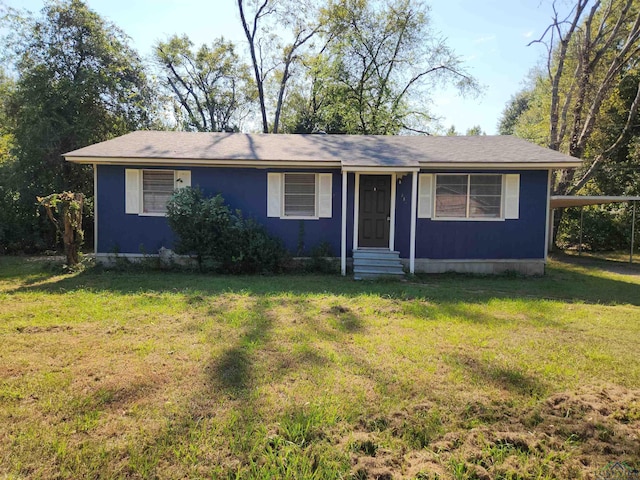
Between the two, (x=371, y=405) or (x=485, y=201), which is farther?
(x=485, y=201)

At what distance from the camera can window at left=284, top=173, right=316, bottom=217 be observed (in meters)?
9.57

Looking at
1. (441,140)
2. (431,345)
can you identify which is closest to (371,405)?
(431,345)

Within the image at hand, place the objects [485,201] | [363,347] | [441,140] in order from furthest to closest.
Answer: [441,140], [485,201], [363,347]

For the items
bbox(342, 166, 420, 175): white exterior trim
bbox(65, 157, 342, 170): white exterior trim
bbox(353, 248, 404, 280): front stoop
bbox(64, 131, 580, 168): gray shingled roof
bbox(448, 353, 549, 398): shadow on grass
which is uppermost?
bbox(64, 131, 580, 168): gray shingled roof

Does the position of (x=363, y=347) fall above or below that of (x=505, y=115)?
below

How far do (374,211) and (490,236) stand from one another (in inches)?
116

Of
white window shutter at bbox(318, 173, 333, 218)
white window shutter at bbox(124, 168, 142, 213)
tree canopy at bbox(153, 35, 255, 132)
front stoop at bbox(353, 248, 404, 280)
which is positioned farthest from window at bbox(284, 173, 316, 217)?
tree canopy at bbox(153, 35, 255, 132)

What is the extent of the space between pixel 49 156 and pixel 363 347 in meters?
14.3

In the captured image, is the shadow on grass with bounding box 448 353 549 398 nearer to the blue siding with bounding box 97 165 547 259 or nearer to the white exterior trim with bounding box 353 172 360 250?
the white exterior trim with bounding box 353 172 360 250

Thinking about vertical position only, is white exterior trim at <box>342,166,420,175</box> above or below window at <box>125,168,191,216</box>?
above

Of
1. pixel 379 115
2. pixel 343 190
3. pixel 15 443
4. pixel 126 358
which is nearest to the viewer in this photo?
pixel 15 443

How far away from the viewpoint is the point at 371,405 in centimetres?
287

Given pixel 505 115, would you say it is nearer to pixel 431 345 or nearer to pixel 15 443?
pixel 431 345

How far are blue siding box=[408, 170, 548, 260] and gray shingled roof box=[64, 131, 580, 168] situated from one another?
4.59 feet
